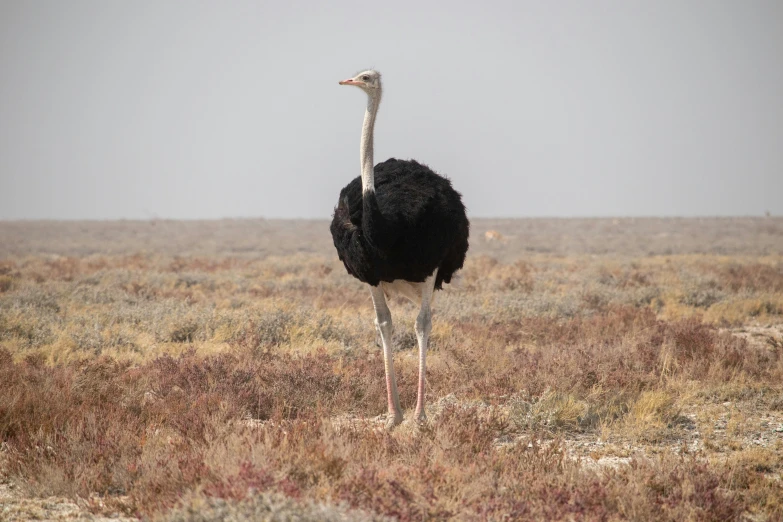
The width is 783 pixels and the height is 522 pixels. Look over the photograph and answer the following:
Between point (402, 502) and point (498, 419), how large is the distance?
233 centimetres

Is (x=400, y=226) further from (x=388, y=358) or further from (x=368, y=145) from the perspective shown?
(x=388, y=358)

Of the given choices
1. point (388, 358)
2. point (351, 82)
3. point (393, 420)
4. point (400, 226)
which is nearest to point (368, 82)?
point (351, 82)

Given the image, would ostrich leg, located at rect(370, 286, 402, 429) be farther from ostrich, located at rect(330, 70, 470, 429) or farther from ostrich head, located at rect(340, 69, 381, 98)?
ostrich head, located at rect(340, 69, 381, 98)

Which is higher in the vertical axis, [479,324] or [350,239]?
[350,239]

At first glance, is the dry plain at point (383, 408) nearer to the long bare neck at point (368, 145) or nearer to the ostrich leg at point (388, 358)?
the ostrich leg at point (388, 358)

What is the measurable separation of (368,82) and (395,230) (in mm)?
1393

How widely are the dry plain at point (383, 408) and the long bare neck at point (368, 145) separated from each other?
6.09 feet

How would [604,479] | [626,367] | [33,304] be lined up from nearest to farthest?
[604,479], [626,367], [33,304]

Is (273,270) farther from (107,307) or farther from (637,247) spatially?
(637,247)

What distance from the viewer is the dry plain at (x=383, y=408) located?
404 cm

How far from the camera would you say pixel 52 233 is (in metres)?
51.1

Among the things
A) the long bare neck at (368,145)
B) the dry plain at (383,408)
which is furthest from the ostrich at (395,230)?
the dry plain at (383,408)

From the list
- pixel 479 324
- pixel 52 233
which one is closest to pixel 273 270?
pixel 479 324

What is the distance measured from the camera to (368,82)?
240 inches
